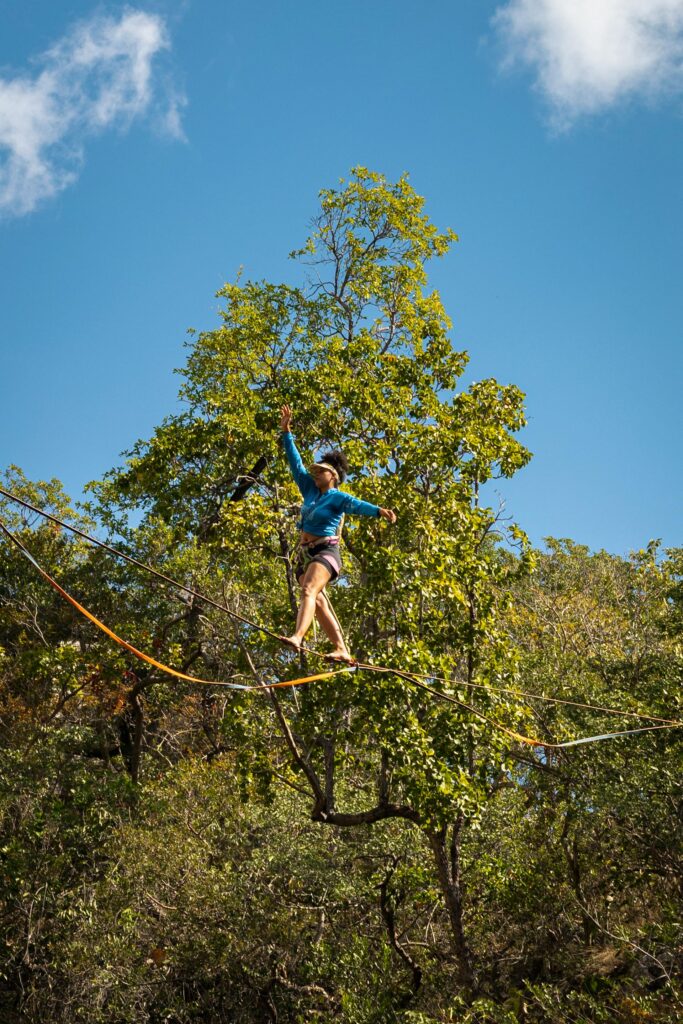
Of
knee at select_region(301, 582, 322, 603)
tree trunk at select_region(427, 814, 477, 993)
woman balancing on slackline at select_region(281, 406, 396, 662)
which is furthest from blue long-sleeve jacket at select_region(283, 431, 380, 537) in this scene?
tree trunk at select_region(427, 814, 477, 993)

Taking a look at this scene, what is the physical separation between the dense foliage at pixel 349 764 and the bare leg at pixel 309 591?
276 cm

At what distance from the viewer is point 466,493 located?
9.78 meters

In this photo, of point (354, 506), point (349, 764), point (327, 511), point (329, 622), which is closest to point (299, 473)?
point (327, 511)

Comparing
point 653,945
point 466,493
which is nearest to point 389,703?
point 466,493

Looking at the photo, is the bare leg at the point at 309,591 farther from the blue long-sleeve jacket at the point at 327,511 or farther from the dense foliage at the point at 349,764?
the dense foliage at the point at 349,764

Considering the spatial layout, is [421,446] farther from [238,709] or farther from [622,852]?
[622,852]

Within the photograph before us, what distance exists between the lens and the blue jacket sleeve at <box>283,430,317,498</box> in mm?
5621

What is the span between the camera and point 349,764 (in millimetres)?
9852

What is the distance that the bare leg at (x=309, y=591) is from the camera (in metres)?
5.13

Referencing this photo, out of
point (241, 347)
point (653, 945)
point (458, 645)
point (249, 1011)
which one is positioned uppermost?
point (241, 347)

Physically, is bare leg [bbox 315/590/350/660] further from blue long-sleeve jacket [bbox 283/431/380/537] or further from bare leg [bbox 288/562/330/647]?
blue long-sleeve jacket [bbox 283/431/380/537]

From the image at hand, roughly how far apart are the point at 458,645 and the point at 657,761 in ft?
7.37

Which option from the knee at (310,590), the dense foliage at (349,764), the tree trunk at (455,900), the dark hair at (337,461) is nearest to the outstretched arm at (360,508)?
the dark hair at (337,461)

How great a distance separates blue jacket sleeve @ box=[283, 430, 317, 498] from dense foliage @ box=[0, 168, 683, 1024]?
273 cm
